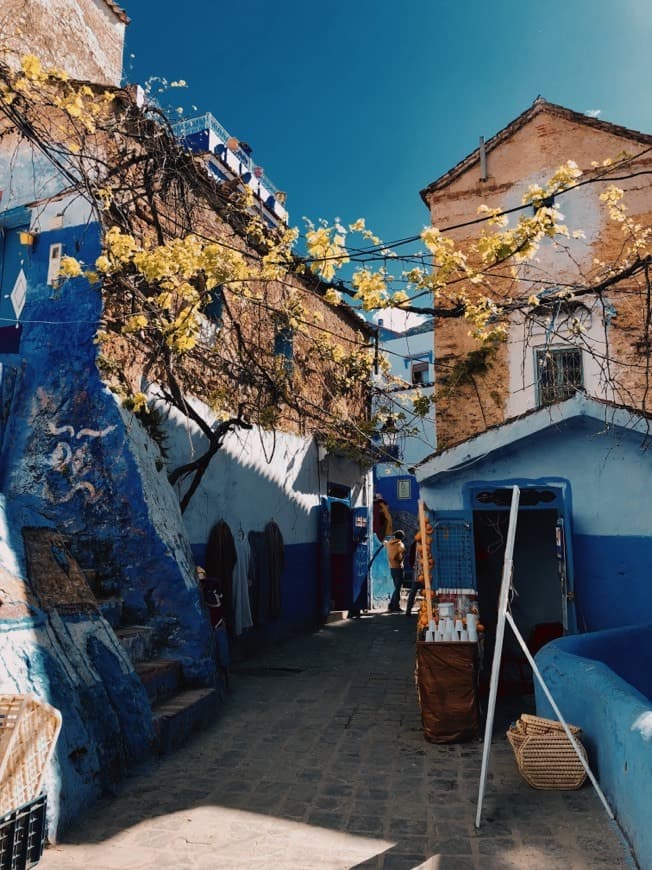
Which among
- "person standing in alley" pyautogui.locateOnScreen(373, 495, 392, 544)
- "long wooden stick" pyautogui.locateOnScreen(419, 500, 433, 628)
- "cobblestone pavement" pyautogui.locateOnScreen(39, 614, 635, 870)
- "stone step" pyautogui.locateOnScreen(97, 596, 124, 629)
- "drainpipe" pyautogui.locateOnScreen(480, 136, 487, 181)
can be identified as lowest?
"cobblestone pavement" pyautogui.locateOnScreen(39, 614, 635, 870)

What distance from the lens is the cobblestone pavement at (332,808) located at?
380 centimetres

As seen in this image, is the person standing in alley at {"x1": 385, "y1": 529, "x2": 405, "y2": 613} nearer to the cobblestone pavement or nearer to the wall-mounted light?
the cobblestone pavement

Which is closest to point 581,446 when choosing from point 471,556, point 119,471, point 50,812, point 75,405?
point 471,556

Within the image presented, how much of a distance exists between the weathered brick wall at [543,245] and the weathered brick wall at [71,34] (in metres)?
8.54

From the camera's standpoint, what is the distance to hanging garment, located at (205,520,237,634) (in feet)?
28.5

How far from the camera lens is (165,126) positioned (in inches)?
291

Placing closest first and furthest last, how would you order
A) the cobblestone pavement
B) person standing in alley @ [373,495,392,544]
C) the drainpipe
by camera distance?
1. the cobblestone pavement
2. the drainpipe
3. person standing in alley @ [373,495,392,544]

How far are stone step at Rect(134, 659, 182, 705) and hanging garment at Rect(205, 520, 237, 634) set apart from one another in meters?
2.16

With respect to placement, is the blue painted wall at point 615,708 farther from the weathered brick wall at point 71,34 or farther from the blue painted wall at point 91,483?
the weathered brick wall at point 71,34

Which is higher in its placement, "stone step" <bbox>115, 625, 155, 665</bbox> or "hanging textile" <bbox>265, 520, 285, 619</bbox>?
"hanging textile" <bbox>265, 520, 285, 619</bbox>

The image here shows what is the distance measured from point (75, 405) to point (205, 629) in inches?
110

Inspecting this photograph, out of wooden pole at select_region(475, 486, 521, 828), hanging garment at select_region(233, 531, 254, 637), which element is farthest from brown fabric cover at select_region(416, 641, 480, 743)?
hanging garment at select_region(233, 531, 254, 637)

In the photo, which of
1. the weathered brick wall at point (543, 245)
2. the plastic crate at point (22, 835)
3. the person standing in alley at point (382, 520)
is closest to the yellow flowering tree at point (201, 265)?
the weathered brick wall at point (543, 245)

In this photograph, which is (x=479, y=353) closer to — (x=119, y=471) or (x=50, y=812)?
(x=119, y=471)
